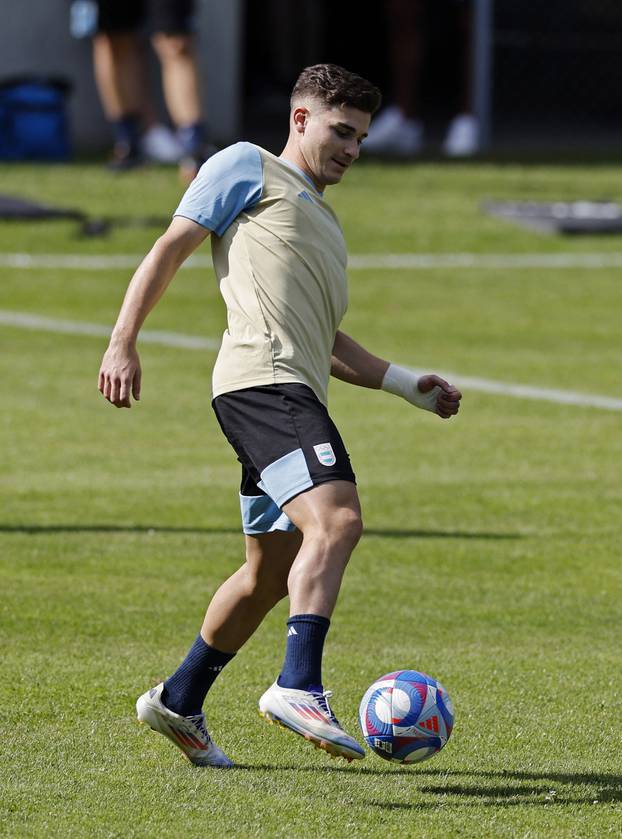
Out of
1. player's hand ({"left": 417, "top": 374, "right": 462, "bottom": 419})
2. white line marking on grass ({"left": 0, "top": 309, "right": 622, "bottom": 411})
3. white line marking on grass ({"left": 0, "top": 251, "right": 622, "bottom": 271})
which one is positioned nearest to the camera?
player's hand ({"left": 417, "top": 374, "right": 462, "bottom": 419})

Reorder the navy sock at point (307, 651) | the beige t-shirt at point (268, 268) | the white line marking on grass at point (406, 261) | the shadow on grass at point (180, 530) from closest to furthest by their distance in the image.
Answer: the navy sock at point (307, 651) → the beige t-shirt at point (268, 268) → the shadow on grass at point (180, 530) → the white line marking on grass at point (406, 261)

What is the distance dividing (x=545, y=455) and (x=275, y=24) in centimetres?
1994

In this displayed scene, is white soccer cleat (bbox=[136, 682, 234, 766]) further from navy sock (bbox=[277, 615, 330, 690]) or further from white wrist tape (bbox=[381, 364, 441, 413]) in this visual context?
white wrist tape (bbox=[381, 364, 441, 413])

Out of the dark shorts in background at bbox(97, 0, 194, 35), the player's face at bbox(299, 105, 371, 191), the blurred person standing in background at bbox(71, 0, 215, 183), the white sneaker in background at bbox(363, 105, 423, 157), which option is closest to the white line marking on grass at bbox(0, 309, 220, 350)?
the blurred person standing in background at bbox(71, 0, 215, 183)

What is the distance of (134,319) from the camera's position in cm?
496

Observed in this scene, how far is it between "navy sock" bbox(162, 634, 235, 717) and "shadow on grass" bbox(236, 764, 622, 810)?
9.3 inches

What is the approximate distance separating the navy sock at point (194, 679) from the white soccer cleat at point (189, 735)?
0.10 feet

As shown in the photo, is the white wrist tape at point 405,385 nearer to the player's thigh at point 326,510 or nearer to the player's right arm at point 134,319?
the player's thigh at point 326,510

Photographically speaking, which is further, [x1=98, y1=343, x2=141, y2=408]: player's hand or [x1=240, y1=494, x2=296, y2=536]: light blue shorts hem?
[x1=240, y1=494, x2=296, y2=536]: light blue shorts hem

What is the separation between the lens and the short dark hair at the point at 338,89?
5117mm

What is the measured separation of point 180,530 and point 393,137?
16126mm

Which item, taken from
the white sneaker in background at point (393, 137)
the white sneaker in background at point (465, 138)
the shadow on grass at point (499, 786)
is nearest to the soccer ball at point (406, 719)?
the shadow on grass at point (499, 786)

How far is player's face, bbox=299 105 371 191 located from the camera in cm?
513

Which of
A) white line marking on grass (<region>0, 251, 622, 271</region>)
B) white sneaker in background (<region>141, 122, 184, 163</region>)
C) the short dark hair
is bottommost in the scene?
white sneaker in background (<region>141, 122, 184, 163</region>)
